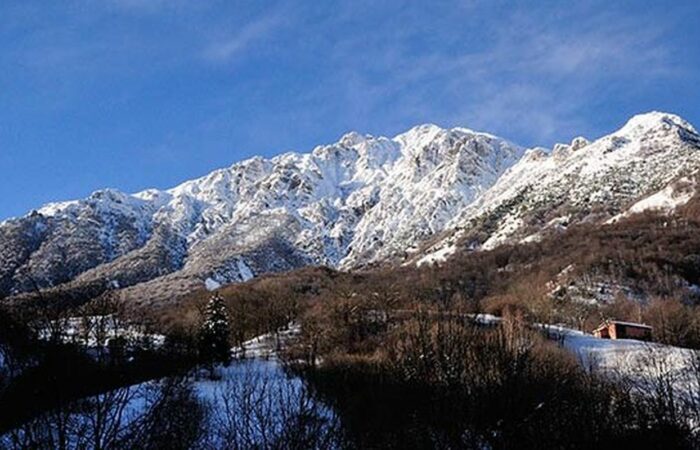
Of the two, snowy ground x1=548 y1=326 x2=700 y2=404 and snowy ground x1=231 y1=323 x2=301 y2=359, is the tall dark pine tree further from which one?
snowy ground x1=548 y1=326 x2=700 y2=404

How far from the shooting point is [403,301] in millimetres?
114188

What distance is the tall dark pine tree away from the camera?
59.7m

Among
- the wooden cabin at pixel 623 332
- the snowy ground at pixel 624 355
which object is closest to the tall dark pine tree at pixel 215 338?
A: the snowy ground at pixel 624 355

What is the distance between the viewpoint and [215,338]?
203 ft

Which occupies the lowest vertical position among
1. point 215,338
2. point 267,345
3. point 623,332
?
point 623,332

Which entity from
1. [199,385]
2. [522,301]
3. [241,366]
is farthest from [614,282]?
[199,385]

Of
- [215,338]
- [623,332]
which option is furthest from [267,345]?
[623,332]

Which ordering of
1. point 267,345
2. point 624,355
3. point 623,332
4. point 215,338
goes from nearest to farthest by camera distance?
point 215,338
point 624,355
point 267,345
point 623,332

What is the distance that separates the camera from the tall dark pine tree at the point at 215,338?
5969cm

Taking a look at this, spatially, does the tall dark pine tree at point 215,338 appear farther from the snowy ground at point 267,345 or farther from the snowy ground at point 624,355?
the snowy ground at point 624,355

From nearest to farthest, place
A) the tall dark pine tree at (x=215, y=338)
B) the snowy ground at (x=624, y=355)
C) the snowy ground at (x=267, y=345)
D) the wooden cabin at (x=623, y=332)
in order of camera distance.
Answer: the snowy ground at (x=624, y=355)
the tall dark pine tree at (x=215, y=338)
the snowy ground at (x=267, y=345)
the wooden cabin at (x=623, y=332)

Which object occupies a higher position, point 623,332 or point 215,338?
point 215,338

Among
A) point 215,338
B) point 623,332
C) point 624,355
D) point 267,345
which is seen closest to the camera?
point 215,338

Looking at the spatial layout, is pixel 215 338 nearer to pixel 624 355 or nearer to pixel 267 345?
pixel 267 345
